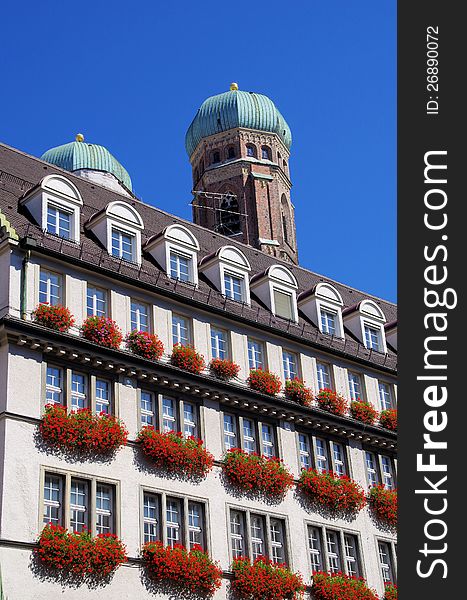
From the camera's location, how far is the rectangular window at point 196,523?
2940 cm

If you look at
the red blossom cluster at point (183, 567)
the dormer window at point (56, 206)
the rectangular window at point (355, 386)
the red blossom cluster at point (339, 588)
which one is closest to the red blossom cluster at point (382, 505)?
the red blossom cluster at point (339, 588)

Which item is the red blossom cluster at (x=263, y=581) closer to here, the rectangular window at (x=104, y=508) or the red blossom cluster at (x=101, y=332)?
the rectangular window at (x=104, y=508)

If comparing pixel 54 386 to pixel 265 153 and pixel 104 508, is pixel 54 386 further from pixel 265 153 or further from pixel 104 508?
pixel 265 153

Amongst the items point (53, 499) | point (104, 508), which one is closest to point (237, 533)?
point (104, 508)

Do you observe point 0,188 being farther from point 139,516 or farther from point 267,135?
point 267,135

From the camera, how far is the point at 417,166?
14859 mm

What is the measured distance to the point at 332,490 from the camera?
110ft

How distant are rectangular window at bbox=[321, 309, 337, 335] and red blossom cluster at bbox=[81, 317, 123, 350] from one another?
1082 centimetres

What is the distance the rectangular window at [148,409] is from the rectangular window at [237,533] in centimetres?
369

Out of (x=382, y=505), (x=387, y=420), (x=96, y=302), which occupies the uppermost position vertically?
(x=96, y=302)

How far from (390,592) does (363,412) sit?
6.29 metres

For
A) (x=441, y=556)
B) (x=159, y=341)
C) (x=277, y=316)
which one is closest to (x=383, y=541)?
(x=277, y=316)

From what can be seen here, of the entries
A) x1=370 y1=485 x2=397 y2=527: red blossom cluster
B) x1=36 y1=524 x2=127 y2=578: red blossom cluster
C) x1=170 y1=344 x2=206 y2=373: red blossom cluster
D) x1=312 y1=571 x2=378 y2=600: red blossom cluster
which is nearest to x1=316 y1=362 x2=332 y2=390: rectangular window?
x1=370 y1=485 x2=397 y2=527: red blossom cluster

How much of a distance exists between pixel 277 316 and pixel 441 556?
78.3 feet
